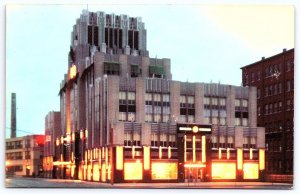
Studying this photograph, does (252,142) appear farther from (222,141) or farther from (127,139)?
(127,139)

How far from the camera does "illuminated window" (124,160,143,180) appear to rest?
31570 mm

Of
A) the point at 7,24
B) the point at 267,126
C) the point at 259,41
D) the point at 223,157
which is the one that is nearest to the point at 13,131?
the point at 7,24

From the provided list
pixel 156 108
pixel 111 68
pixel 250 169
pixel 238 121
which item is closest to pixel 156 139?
pixel 156 108

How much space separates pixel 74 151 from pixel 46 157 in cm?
327

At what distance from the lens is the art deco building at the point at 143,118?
114ft

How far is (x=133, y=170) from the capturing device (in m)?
33.7

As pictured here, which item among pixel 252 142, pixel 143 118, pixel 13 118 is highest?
pixel 143 118

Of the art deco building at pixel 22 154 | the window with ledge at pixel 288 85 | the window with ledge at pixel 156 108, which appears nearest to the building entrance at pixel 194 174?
the window with ledge at pixel 156 108

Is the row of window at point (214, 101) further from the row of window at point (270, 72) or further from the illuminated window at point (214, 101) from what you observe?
the row of window at point (270, 72)

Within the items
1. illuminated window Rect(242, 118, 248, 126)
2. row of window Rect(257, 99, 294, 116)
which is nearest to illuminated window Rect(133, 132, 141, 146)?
illuminated window Rect(242, 118, 248, 126)

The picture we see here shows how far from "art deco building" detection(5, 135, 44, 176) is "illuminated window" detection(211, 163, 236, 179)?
7.45 m

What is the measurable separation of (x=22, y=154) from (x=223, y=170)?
10.3 meters

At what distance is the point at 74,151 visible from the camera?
3800 cm

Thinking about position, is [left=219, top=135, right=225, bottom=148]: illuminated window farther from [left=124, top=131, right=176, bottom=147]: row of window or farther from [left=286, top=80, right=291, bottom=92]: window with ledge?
[left=286, top=80, right=291, bottom=92]: window with ledge
